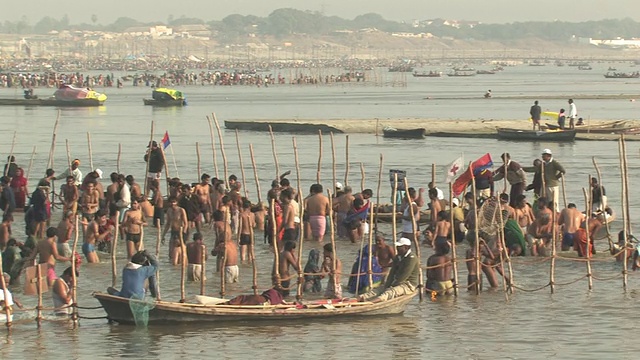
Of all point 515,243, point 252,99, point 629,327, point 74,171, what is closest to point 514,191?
point 515,243

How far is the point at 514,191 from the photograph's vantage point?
79.4 ft

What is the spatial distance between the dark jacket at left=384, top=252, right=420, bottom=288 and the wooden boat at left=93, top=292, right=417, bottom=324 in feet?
0.98

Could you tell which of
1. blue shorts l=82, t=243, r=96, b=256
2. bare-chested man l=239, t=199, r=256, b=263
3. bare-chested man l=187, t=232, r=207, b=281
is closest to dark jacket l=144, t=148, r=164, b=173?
blue shorts l=82, t=243, r=96, b=256

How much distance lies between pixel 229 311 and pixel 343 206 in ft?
24.5

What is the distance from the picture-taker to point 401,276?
17016 mm

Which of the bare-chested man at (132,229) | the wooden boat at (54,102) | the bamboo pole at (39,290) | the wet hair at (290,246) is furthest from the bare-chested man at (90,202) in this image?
the wooden boat at (54,102)

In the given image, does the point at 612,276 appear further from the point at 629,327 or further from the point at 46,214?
the point at 46,214

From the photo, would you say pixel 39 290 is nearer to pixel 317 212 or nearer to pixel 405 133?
pixel 317 212

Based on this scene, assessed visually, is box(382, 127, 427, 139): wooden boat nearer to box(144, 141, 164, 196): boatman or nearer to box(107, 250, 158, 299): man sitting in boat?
box(144, 141, 164, 196): boatman

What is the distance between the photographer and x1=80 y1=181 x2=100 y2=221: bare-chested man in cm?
2352

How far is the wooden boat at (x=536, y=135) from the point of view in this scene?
152 ft

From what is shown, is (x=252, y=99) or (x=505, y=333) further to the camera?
(x=252, y=99)

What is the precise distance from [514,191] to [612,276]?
167 inches

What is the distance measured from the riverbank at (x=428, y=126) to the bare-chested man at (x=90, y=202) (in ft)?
94.3
